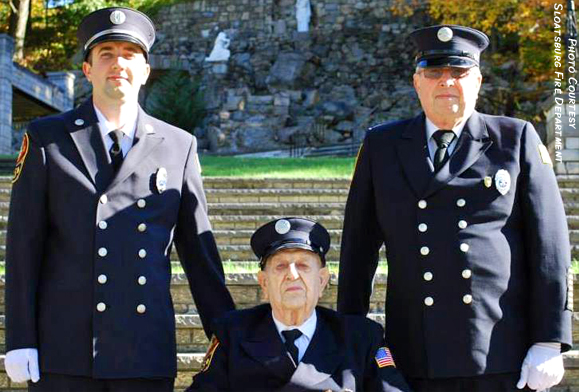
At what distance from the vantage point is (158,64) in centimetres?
2988

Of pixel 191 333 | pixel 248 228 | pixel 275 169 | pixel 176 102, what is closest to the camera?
pixel 191 333

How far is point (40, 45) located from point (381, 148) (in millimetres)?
27438

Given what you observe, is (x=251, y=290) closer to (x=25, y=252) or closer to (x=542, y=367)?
(x=25, y=252)

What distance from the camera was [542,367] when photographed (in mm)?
3686

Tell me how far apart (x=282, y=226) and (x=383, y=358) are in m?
0.65

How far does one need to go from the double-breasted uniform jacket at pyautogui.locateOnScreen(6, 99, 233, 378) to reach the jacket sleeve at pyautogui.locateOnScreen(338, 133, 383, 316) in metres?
0.73

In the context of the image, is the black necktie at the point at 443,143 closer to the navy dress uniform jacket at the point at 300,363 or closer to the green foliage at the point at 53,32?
the navy dress uniform jacket at the point at 300,363

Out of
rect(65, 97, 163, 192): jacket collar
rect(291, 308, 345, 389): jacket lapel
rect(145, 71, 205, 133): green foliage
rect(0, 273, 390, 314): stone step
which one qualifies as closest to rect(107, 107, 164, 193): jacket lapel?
rect(65, 97, 163, 192): jacket collar

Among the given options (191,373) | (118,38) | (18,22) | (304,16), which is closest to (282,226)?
(118,38)

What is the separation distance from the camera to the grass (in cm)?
1276

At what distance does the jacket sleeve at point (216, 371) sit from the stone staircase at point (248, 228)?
59.7 inches

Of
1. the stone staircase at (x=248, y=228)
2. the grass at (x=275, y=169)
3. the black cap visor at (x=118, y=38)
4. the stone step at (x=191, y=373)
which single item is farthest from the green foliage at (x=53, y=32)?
the black cap visor at (x=118, y=38)

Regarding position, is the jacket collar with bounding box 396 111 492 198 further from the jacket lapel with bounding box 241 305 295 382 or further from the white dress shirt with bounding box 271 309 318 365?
the jacket lapel with bounding box 241 305 295 382

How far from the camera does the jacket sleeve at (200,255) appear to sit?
414 cm
